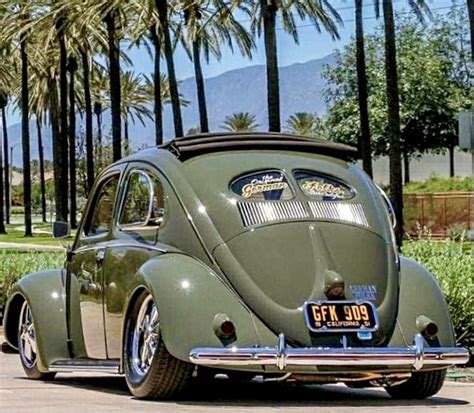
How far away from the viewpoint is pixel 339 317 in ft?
28.0

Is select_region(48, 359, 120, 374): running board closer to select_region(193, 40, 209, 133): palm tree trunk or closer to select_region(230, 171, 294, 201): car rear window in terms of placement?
select_region(230, 171, 294, 201): car rear window

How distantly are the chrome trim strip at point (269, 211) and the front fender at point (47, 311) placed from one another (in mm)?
Result: 2311

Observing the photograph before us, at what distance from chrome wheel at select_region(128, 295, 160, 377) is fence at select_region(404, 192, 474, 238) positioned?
41.0 m

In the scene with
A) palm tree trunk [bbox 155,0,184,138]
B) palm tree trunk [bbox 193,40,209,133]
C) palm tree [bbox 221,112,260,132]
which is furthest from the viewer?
palm tree [bbox 221,112,260,132]

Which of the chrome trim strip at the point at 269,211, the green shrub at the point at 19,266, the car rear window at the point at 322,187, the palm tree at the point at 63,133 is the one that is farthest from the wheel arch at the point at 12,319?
the palm tree at the point at 63,133

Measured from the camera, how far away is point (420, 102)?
68.3 m

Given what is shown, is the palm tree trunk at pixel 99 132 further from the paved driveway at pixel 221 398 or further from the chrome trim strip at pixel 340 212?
the chrome trim strip at pixel 340 212

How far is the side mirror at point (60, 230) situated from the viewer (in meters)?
11.2

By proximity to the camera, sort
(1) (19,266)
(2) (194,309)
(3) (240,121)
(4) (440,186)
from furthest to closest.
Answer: (3) (240,121) → (4) (440,186) → (1) (19,266) → (2) (194,309)

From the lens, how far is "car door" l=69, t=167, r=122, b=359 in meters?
9.95

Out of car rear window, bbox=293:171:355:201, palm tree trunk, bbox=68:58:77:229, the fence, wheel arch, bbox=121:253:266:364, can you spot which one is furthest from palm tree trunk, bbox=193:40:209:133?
wheel arch, bbox=121:253:266:364

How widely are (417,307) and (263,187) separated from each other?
4.58ft

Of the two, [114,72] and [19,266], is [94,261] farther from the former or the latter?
[114,72]

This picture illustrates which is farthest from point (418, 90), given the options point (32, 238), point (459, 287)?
point (459, 287)
